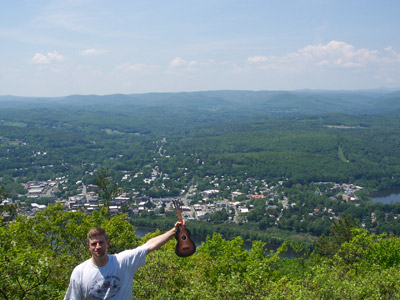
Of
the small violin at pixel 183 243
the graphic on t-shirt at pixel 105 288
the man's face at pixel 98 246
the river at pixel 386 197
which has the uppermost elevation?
the man's face at pixel 98 246

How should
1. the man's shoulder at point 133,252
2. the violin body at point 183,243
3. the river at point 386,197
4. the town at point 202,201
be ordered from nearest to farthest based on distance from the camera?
the man's shoulder at point 133,252, the violin body at point 183,243, the town at point 202,201, the river at point 386,197

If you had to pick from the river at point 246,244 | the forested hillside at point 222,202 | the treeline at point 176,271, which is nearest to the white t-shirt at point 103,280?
the treeline at point 176,271

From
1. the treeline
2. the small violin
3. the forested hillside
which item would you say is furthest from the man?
the forested hillside

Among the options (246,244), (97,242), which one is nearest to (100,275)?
(97,242)

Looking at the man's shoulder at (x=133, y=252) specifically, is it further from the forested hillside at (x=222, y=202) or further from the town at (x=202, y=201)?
the town at (x=202, y=201)

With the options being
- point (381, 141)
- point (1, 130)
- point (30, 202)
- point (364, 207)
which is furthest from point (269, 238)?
point (1, 130)

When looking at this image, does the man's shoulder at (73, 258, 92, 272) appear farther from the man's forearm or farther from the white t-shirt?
the man's forearm

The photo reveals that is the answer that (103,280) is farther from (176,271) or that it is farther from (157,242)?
(176,271)

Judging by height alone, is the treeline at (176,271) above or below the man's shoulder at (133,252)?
below
